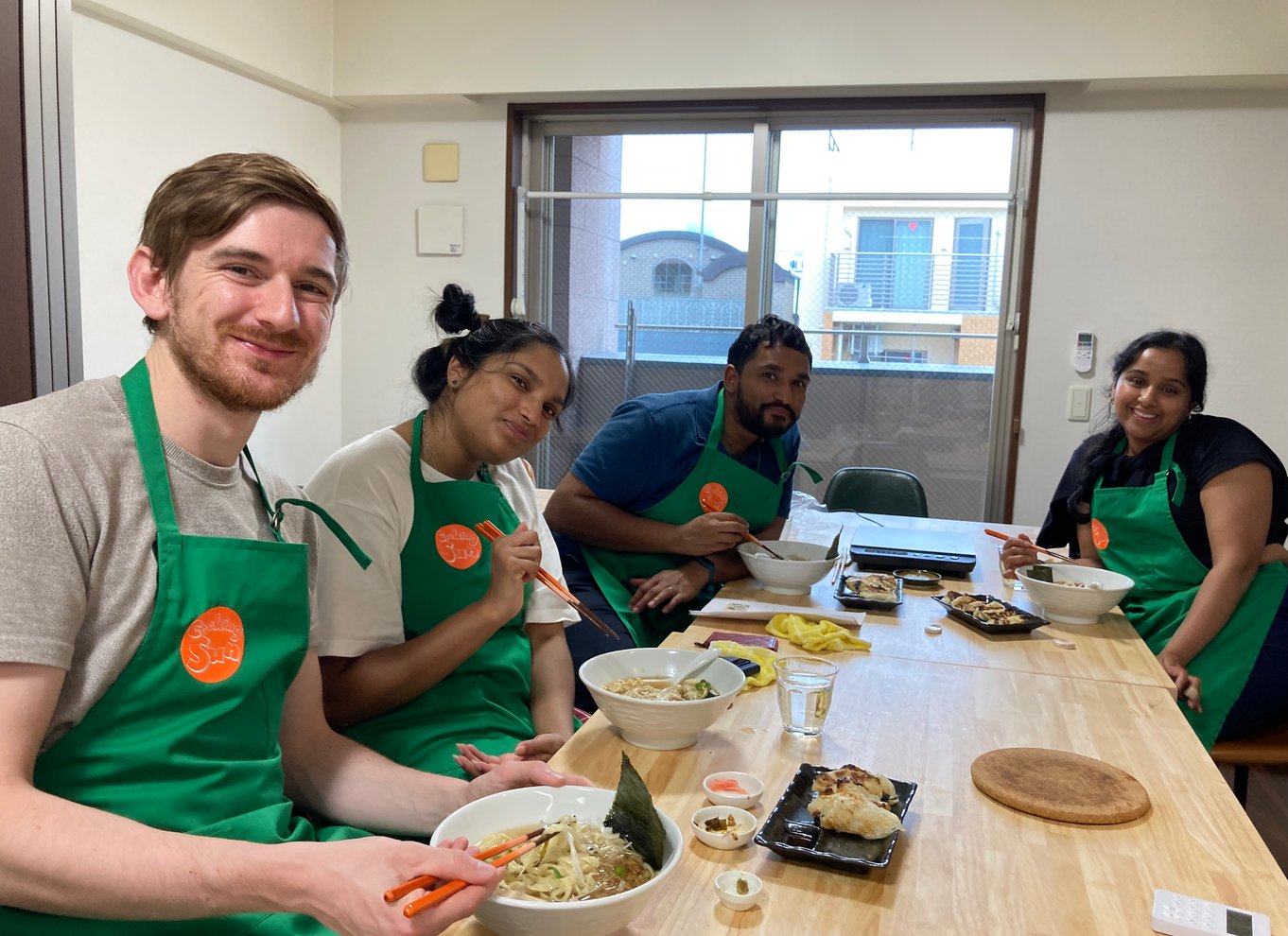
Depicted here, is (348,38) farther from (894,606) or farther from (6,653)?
(6,653)

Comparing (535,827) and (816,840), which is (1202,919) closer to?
(816,840)

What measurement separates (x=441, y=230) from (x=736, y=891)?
13.0 feet

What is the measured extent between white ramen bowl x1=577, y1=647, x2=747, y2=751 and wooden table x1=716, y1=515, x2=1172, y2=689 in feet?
1.72

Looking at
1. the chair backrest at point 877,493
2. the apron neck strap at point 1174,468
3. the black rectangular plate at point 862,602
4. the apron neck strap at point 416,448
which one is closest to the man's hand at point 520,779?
the apron neck strap at point 416,448

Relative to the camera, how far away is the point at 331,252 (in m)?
1.22

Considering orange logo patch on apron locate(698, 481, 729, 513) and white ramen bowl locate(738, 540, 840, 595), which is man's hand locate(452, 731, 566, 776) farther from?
orange logo patch on apron locate(698, 481, 729, 513)

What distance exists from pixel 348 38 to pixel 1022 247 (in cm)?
310

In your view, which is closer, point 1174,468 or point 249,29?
point 1174,468

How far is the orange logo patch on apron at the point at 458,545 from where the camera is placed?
5.49 ft

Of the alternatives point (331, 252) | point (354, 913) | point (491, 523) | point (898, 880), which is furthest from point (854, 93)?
point (354, 913)

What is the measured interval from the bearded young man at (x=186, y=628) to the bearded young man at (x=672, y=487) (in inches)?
50.6

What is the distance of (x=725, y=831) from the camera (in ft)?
3.52

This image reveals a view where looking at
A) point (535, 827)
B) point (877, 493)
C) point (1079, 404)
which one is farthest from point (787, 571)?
point (1079, 404)

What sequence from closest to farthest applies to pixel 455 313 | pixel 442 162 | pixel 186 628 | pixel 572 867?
pixel 572 867 < pixel 186 628 < pixel 455 313 < pixel 442 162
